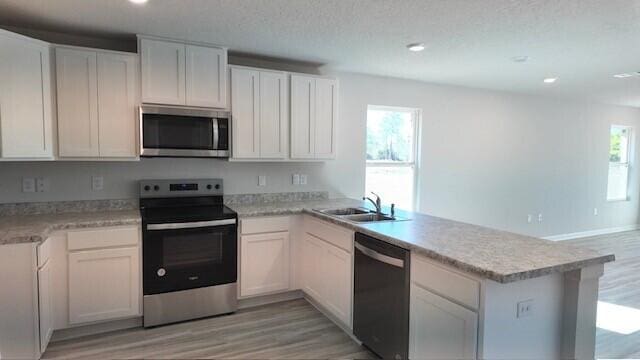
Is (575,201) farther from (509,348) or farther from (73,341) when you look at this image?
(73,341)

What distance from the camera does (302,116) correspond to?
3.72m

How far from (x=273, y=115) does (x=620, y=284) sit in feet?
13.6

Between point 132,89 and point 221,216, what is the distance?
4.07 ft

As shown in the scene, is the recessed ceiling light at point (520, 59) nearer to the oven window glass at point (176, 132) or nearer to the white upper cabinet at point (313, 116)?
the white upper cabinet at point (313, 116)

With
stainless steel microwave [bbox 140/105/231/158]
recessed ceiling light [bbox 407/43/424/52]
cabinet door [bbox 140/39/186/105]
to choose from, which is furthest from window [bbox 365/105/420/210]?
cabinet door [bbox 140/39/186/105]

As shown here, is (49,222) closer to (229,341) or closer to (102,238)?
(102,238)

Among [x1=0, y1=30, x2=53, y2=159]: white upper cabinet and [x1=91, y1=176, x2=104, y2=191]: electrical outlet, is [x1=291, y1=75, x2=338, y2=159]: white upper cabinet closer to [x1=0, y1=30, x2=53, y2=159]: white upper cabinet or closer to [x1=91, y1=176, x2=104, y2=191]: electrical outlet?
[x1=91, y1=176, x2=104, y2=191]: electrical outlet

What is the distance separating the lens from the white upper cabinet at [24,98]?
2523 millimetres

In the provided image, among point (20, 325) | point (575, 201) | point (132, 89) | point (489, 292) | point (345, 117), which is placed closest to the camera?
point (489, 292)

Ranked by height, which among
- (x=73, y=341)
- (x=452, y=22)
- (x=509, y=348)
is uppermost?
(x=452, y=22)

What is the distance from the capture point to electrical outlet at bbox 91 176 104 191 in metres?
3.24

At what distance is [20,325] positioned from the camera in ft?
7.77

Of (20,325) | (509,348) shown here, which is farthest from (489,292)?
(20,325)

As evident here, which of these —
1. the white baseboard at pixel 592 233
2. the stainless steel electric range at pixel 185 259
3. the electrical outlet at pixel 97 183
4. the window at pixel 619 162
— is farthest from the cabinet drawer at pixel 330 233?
the window at pixel 619 162
